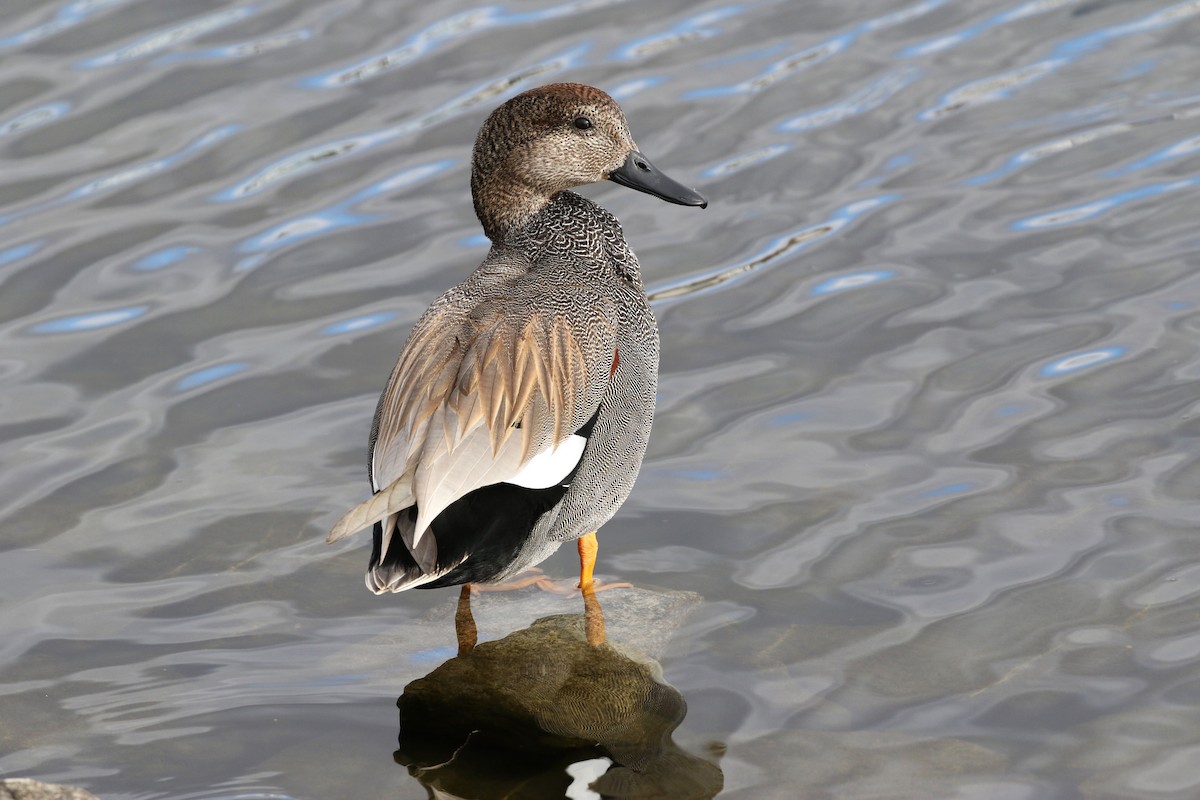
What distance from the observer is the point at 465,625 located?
199 inches

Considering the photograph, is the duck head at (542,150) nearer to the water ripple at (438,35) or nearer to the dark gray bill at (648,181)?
the dark gray bill at (648,181)

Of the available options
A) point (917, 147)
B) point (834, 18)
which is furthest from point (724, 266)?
point (834, 18)

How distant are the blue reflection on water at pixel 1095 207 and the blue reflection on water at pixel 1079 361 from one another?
3.57 feet

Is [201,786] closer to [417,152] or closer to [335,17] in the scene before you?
[417,152]

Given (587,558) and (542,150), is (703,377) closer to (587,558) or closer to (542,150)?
(542,150)

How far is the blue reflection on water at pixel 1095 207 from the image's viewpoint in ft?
23.7

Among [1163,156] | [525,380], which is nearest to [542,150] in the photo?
[525,380]

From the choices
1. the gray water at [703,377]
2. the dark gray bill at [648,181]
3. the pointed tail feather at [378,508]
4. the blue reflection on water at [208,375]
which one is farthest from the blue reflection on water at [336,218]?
the pointed tail feather at [378,508]

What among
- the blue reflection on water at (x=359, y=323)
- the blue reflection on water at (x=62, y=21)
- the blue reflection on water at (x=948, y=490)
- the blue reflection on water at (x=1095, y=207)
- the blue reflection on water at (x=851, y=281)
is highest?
the blue reflection on water at (x=62, y=21)

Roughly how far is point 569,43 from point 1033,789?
19.0 ft

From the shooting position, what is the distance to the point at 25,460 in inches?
235

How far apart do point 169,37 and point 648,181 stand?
436 cm

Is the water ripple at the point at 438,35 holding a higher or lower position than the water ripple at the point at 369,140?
higher

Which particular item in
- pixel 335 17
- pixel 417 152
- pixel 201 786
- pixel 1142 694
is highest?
pixel 335 17
